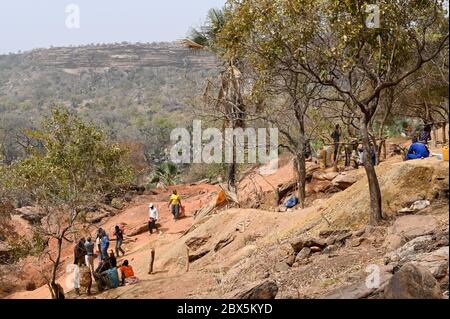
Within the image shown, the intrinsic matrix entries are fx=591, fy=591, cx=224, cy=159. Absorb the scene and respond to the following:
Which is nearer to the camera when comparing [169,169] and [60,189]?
[60,189]

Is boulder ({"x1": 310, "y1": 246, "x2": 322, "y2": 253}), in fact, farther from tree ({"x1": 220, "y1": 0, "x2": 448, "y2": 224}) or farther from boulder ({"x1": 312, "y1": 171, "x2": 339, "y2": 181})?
boulder ({"x1": 312, "y1": 171, "x2": 339, "y2": 181})

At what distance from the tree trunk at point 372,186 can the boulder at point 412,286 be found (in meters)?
4.38

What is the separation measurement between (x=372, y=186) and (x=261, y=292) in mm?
3900

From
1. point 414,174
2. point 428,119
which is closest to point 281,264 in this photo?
point 414,174

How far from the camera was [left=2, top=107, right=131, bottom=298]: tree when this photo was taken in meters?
13.3

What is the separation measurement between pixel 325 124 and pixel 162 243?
753 cm

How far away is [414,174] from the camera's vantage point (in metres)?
11.6

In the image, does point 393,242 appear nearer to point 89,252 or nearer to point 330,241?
point 330,241

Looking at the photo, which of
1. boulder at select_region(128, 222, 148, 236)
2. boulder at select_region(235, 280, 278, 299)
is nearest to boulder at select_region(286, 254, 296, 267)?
boulder at select_region(235, 280, 278, 299)

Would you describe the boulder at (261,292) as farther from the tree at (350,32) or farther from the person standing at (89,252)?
the person standing at (89,252)

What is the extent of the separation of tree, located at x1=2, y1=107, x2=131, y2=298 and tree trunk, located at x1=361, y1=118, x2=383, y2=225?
258 inches

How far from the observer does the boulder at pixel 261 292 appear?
7.57 m
